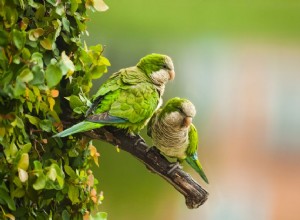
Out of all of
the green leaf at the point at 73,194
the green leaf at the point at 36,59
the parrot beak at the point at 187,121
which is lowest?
the green leaf at the point at 73,194

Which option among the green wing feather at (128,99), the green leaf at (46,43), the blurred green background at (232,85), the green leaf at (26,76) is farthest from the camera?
the blurred green background at (232,85)

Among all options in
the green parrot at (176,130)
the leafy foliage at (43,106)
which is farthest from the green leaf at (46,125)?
the green parrot at (176,130)

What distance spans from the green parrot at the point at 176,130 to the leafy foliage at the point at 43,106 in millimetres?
125

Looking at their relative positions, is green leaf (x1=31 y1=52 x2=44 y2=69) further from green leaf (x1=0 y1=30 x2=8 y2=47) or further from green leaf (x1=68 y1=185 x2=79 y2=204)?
green leaf (x1=68 y1=185 x2=79 y2=204)

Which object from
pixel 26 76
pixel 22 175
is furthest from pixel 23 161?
pixel 26 76

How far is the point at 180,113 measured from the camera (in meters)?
0.88

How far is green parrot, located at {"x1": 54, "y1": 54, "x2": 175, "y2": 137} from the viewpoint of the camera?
2.76 ft

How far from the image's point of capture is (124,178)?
1.51 metres

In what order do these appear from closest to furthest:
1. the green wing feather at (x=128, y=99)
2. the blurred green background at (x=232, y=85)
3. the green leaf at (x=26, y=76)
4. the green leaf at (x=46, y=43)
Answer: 1. the green leaf at (x=26, y=76)
2. the green leaf at (x=46, y=43)
3. the green wing feather at (x=128, y=99)
4. the blurred green background at (x=232, y=85)

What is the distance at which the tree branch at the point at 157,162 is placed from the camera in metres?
0.86

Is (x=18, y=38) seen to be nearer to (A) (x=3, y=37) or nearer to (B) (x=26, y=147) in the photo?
(A) (x=3, y=37)

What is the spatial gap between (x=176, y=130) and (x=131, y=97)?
3.9 inches

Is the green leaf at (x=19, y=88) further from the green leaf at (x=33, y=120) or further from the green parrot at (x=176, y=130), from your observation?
the green parrot at (x=176, y=130)

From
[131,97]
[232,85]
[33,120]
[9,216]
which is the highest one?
[232,85]
